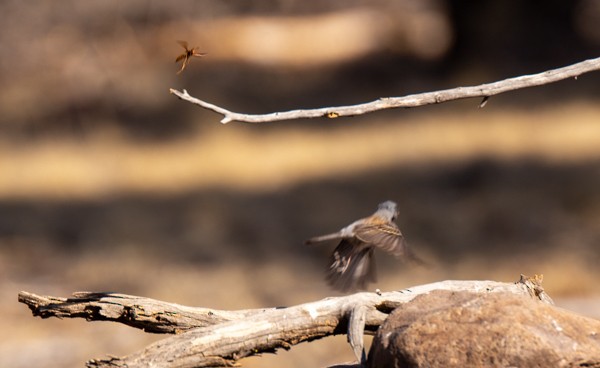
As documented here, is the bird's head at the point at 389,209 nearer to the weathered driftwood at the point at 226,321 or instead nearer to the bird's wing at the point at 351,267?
the bird's wing at the point at 351,267

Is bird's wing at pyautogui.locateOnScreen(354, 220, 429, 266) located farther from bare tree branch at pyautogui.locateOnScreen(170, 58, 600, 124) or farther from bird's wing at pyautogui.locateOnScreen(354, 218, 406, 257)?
bare tree branch at pyautogui.locateOnScreen(170, 58, 600, 124)

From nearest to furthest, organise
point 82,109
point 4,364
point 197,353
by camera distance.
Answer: point 197,353 < point 4,364 < point 82,109

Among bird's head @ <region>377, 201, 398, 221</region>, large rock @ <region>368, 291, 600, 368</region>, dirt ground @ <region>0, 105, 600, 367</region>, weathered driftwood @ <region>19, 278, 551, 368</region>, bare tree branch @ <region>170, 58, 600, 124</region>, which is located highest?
dirt ground @ <region>0, 105, 600, 367</region>

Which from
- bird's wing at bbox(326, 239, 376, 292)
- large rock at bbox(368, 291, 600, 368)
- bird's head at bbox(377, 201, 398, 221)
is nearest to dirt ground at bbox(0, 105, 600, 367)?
bird's head at bbox(377, 201, 398, 221)

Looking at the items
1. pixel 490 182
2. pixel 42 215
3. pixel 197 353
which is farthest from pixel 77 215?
pixel 197 353

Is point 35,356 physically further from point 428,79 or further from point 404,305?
point 428,79
